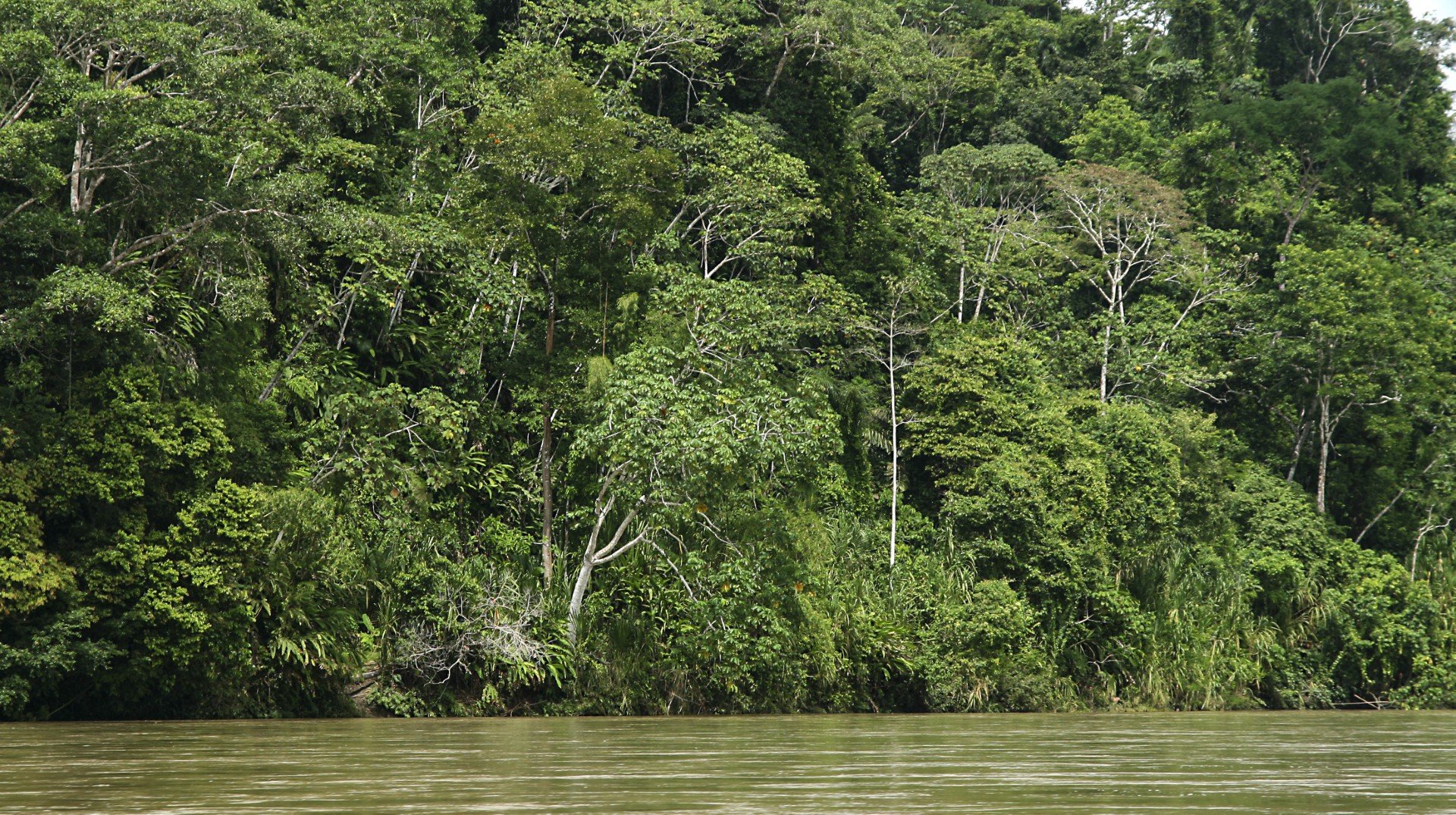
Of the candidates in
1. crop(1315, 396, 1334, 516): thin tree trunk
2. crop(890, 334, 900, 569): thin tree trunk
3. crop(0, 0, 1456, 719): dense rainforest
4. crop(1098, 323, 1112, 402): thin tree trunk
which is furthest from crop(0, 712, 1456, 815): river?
crop(1315, 396, 1334, 516): thin tree trunk

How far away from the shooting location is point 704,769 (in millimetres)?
9391

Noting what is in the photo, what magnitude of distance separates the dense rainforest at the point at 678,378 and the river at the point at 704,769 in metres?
2.89

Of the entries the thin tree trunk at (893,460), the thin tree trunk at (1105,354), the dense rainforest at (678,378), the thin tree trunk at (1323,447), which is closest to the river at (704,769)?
the dense rainforest at (678,378)

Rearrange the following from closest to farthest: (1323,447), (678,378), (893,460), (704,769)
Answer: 1. (704,769)
2. (678,378)
3. (893,460)
4. (1323,447)

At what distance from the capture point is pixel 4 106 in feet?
57.5

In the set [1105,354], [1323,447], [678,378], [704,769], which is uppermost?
[1105,354]

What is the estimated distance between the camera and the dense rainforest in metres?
17.3

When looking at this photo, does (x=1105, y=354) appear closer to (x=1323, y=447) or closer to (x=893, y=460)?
(x=1323, y=447)

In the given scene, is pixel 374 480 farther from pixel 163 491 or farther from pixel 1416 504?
pixel 1416 504

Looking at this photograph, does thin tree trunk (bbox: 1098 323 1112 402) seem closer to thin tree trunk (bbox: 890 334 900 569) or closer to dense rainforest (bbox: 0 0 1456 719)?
dense rainforest (bbox: 0 0 1456 719)

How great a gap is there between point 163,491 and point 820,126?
60.7 feet

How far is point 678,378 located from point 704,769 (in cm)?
1209

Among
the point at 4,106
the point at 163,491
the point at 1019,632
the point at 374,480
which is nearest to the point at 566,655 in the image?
the point at 374,480

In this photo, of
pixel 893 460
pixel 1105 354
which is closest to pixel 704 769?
pixel 893 460
